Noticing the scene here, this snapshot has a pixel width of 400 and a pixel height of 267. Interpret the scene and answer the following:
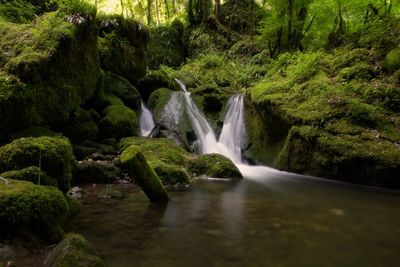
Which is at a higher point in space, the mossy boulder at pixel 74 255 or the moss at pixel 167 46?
the moss at pixel 167 46

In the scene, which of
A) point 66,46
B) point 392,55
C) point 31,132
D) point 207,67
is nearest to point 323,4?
point 392,55

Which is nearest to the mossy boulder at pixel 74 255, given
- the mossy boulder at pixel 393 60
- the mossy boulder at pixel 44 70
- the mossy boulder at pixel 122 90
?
the mossy boulder at pixel 44 70

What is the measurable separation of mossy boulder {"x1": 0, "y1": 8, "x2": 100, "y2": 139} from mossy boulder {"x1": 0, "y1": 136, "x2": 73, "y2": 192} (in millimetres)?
2492

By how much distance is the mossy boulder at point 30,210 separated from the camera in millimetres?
3758

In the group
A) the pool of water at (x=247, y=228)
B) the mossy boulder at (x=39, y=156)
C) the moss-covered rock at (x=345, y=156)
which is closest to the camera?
the pool of water at (x=247, y=228)

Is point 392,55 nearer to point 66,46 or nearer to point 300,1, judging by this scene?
point 300,1

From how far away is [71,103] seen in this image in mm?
9117

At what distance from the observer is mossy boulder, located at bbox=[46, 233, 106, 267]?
3.47 meters

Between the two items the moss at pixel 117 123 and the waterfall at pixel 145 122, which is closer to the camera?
the moss at pixel 117 123

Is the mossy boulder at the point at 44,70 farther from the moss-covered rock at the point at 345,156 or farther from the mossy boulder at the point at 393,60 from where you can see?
the mossy boulder at the point at 393,60

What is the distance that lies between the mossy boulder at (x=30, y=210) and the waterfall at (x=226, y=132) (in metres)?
8.27

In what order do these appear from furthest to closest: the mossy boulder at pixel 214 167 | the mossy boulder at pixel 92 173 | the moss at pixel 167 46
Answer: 1. the moss at pixel 167 46
2. the mossy boulder at pixel 214 167
3. the mossy boulder at pixel 92 173

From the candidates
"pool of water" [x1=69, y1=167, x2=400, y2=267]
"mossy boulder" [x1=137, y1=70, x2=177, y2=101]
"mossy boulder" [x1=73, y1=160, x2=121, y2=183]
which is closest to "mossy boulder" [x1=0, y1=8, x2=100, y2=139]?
"mossy boulder" [x1=73, y1=160, x2=121, y2=183]

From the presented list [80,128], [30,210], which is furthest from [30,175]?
[80,128]
